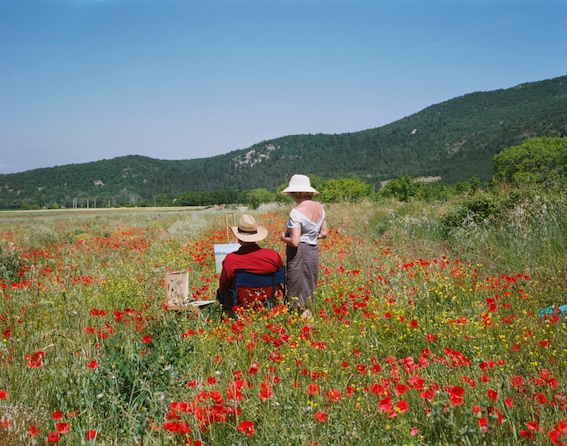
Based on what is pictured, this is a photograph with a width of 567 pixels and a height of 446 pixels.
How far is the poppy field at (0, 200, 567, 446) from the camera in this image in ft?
7.32

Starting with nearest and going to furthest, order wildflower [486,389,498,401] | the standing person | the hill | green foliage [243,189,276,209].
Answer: wildflower [486,389,498,401]
the standing person
green foliage [243,189,276,209]
the hill

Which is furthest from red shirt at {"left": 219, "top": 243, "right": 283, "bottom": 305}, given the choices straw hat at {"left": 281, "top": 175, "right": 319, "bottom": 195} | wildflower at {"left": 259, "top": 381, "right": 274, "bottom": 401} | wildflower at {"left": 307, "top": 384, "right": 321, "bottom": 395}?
wildflower at {"left": 259, "top": 381, "right": 274, "bottom": 401}

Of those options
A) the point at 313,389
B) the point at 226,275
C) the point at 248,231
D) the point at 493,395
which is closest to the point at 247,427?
the point at 313,389

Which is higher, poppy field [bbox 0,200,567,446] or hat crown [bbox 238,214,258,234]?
hat crown [bbox 238,214,258,234]

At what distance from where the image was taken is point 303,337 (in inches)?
133

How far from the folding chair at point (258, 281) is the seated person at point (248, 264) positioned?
0.13 ft

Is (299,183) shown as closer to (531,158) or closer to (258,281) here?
(258,281)

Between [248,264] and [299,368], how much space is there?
6.16ft

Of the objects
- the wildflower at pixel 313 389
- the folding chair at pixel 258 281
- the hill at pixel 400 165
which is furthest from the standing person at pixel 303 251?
the hill at pixel 400 165

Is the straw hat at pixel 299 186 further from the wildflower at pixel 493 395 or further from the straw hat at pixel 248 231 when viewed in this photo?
the wildflower at pixel 493 395

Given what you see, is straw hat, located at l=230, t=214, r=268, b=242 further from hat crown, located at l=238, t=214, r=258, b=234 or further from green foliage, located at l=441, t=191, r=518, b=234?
green foliage, located at l=441, t=191, r=518, b=234

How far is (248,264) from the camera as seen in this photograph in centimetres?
486

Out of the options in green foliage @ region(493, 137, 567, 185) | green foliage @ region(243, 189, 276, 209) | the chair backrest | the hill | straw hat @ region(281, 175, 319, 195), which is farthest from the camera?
the hill

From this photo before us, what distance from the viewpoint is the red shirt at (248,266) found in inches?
189
